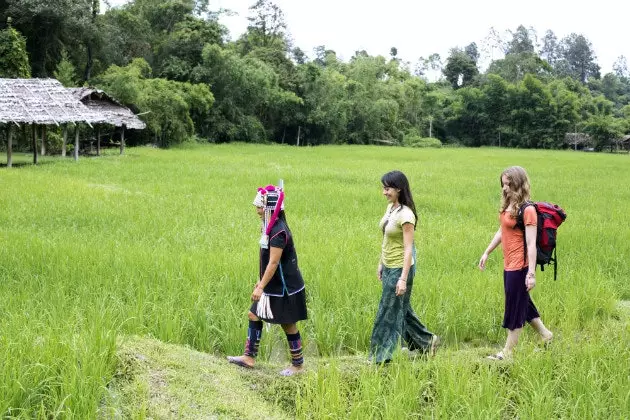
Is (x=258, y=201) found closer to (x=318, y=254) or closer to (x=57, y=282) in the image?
(x=57, y=282)

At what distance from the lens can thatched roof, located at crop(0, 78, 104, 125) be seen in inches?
669

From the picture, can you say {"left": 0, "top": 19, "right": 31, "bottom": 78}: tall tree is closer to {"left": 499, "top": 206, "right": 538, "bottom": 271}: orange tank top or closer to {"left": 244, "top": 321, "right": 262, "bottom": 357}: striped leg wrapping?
{"left": 244, "top": 321, "right": 262, "bottom": 357}: striped leg wrapping

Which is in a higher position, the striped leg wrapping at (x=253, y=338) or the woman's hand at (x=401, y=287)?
the woman's hand at (x=401, y=287)

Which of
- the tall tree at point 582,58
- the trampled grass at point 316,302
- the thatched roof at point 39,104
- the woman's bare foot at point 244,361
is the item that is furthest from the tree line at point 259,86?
the tall tree at point 582,58

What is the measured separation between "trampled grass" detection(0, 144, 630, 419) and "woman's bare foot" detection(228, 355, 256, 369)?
38 centimetres

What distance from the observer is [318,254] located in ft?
21.2

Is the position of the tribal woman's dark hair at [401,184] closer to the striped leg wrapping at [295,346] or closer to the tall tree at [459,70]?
the striped leg wrapping at [295,346]

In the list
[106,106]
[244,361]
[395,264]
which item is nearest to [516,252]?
[395,264]

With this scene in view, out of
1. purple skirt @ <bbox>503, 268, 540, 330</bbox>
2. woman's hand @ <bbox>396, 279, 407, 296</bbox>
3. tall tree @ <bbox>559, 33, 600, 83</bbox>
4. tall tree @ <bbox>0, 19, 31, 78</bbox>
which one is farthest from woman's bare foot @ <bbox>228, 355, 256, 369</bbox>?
tall tree @ <bbox>559, 33, 600, 83</bbox>

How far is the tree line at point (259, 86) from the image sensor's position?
28.3m

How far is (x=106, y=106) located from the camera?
23.8 meters

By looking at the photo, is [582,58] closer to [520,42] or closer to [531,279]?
[520,42]

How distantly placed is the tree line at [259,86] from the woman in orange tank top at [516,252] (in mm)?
24710

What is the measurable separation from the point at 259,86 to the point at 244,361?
1433 inches
